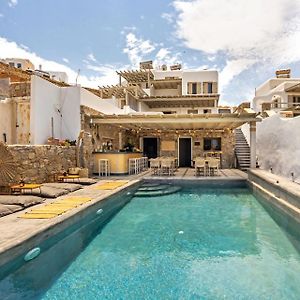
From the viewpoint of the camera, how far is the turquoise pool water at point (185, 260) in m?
4.36

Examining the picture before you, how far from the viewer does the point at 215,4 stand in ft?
45.2

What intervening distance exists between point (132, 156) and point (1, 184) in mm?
8508

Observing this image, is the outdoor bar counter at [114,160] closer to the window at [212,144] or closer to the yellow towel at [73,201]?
the yellow towel at [73,201]

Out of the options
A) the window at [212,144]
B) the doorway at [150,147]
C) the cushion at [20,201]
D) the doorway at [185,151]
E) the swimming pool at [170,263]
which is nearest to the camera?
the swimming pool at [170,263]

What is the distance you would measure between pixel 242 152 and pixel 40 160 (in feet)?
46.8

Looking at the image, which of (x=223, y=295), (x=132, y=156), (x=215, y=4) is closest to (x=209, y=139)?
(x=132, y=156)

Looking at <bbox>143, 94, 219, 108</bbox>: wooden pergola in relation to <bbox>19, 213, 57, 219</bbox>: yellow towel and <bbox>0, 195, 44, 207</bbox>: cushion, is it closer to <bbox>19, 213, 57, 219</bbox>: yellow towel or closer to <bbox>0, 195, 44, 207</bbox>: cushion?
<bbox>0, 195, 44, 207</bbox>: cushion

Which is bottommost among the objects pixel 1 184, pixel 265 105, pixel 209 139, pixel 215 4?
Answer: pixel 1 184

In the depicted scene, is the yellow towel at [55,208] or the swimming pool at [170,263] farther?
the yellow towel at [55,208]

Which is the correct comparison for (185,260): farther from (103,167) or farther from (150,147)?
(150,147)

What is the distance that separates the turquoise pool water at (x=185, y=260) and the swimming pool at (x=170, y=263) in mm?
15

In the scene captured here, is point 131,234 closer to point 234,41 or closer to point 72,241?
point 72,241

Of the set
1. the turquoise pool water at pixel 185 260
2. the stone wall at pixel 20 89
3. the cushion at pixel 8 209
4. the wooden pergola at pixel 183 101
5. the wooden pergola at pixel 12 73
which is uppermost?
the wooden pergola at pixel 183 101

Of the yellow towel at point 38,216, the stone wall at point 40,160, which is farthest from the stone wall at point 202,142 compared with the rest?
the yellow towel at point 38,216
